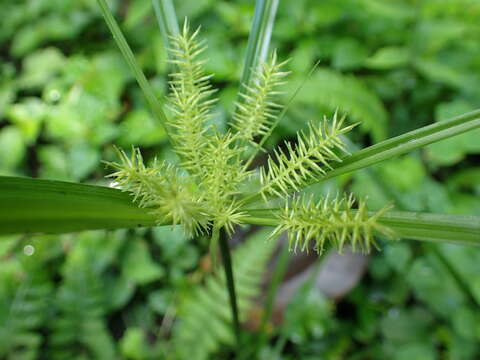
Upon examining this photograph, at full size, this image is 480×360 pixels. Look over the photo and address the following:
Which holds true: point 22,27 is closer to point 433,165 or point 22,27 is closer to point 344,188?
point 344,188

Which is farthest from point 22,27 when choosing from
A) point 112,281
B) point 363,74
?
point 363,74

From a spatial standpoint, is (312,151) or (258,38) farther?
(258,38)

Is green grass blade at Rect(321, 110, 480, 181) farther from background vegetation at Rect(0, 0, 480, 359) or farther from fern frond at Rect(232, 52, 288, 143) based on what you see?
background vegetation at Rect(0, 0, 480, 359)

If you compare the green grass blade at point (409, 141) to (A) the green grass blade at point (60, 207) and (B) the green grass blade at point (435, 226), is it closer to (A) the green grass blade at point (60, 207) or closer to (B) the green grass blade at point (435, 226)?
(B) the green grass blade at point (435, 226)

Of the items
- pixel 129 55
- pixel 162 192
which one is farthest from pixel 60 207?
pixel 129 55

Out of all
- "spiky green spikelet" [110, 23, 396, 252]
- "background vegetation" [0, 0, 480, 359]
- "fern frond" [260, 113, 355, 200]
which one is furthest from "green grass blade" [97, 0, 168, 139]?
"background vegetation" [0, 0, 480, 359]

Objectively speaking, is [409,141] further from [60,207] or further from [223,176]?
[60,207]

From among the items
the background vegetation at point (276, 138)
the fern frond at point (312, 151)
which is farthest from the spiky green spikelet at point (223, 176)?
the background vegetation at point (276, 138)
